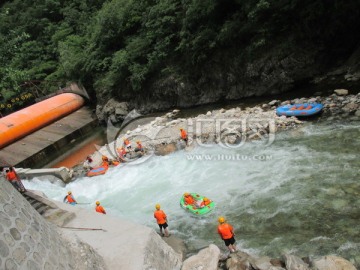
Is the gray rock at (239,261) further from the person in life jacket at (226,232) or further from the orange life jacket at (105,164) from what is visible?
the orange life jacket at (105,164)

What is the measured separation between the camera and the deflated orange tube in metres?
21.5

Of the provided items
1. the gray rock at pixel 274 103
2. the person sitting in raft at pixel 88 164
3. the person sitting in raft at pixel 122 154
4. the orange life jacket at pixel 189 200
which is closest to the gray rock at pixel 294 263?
the orange life jacket at pixel 189 200

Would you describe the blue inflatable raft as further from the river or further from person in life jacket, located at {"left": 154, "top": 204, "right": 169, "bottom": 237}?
person in life jacket, located at {"left": 154, "top": 204, "right": 169, "bottom": 237}

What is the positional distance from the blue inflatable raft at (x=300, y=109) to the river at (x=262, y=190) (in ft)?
1.91

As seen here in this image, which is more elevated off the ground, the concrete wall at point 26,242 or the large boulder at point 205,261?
the concrete wall at point 26,242

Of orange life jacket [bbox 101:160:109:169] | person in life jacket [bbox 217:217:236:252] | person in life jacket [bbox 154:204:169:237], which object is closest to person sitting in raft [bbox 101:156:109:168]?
orange life jacket [bbox 101:160:109:169]

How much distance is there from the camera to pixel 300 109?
15297mm

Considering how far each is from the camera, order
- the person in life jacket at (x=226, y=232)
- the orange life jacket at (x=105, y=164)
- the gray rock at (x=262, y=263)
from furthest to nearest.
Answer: the orange life jacket at (x=105, y=164), the person in life jacket at (x=226, y=232), the gray rock at (x=262, y=263)

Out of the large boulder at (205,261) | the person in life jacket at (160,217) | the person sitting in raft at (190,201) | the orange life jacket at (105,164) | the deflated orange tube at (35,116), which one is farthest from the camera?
the deflated orange tube at (35,116)

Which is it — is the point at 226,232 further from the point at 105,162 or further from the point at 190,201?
the point at 105,162

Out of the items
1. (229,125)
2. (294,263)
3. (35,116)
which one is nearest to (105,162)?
(229,125)

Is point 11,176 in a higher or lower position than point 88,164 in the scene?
higher

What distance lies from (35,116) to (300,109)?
56.7ft

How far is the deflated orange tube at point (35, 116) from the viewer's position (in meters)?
21.5
